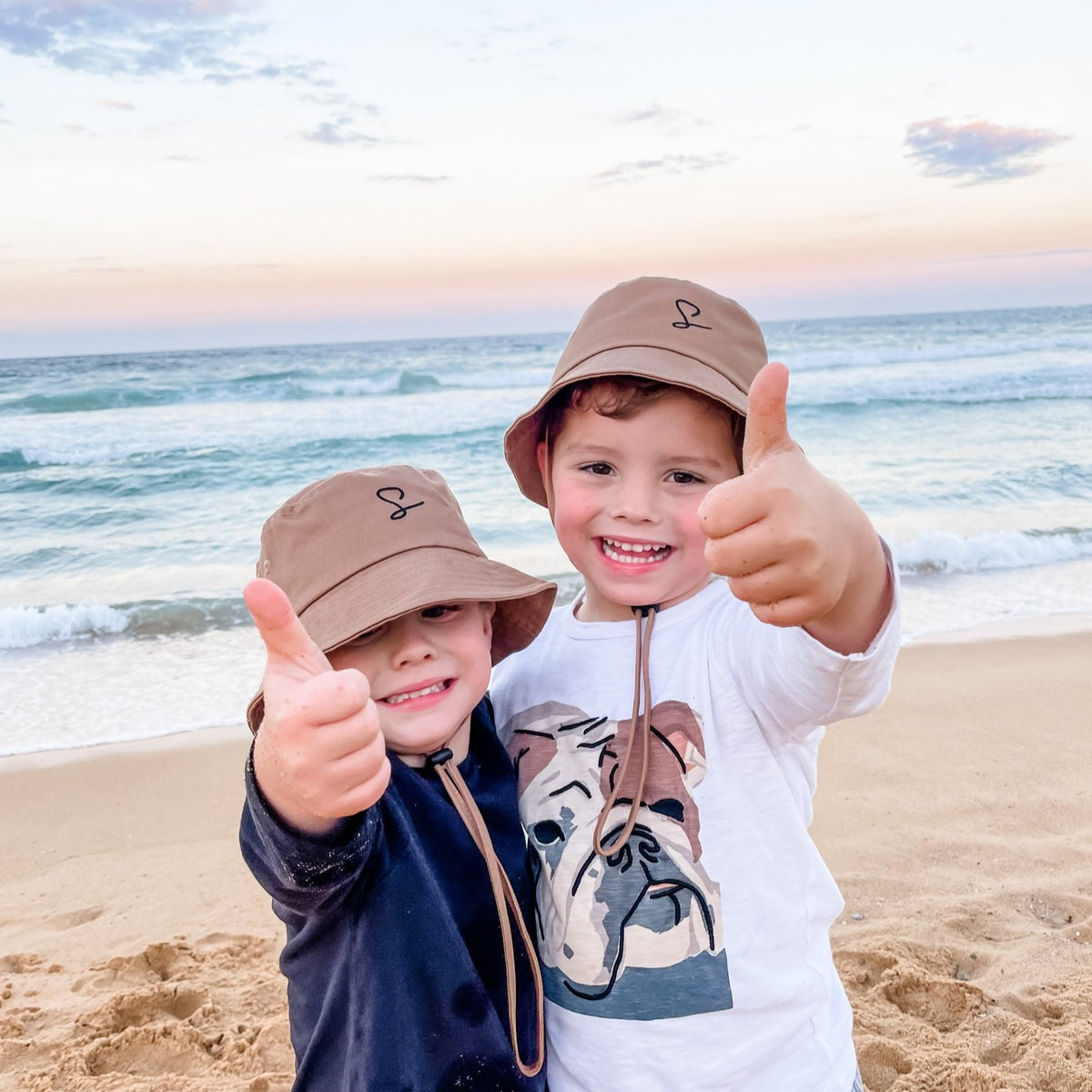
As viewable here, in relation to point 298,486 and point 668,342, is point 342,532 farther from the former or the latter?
point 298,486

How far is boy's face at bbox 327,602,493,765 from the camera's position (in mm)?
1685

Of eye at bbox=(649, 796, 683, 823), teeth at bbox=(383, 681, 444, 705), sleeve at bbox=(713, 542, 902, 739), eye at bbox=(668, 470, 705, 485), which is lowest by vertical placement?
eye at bbox=(649, 796, 683, 823)

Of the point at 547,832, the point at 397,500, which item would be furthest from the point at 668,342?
the point at 547,832

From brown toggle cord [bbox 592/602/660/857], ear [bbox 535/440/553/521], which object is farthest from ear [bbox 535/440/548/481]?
brown toggle cord [bbox 592/602/660/857]

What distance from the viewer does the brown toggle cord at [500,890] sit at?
5.25 feet

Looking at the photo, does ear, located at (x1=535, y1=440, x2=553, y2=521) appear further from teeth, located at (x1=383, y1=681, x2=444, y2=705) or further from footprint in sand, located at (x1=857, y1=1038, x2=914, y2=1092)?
footprint in sand, located at (x1=857, y1=1038, x2=914, y2=1092)

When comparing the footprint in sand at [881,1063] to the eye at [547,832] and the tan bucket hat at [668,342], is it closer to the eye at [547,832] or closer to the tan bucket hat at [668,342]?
the eye at [547,832]

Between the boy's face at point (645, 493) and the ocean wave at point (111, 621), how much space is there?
5.70 meters

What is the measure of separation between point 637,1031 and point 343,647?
0.81 m

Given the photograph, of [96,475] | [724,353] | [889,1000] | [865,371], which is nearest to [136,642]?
[889,1000]

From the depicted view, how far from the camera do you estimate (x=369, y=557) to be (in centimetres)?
173

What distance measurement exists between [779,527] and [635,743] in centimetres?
71

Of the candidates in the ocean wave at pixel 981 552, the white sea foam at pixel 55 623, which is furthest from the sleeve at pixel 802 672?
the ocean wave at pixel 981 552

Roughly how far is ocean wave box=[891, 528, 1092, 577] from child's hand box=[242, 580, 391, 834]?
7343 millimetres
